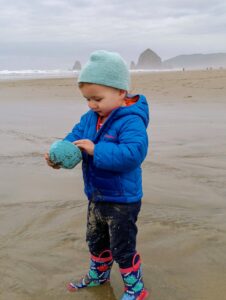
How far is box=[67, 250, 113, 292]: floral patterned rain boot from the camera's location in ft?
8.56

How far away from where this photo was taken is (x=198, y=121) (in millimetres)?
7609

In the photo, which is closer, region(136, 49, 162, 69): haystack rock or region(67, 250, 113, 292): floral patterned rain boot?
region(67, 250, 113, 292): floral patterned rain boot

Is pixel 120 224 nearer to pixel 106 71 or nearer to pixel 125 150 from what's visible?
pixel 125 150

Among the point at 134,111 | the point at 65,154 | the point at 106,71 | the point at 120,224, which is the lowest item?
the point at 120,224

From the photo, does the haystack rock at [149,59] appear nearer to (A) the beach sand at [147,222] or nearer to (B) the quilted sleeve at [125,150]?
(A) the beach sand at [147,222]

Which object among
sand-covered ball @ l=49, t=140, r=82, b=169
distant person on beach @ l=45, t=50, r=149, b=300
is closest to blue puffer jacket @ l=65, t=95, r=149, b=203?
distant person on beach @ l=45, t=50, r=149, b=300

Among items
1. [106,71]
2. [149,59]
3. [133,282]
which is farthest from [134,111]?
[149,59]

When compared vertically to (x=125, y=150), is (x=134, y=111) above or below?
above

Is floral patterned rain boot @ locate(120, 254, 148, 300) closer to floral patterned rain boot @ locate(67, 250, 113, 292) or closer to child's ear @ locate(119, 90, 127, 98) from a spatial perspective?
floral patterned rain boot @ locate(67, 250, 113, 292)

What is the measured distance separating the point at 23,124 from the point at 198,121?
10.6 ft

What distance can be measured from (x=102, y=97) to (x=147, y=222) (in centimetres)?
141

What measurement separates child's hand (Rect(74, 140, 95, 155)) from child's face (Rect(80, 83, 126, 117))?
0.19 m

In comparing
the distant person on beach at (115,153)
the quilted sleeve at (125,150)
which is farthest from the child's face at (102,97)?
the quilted sleeve at (125,150)

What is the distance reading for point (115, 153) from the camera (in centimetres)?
217
